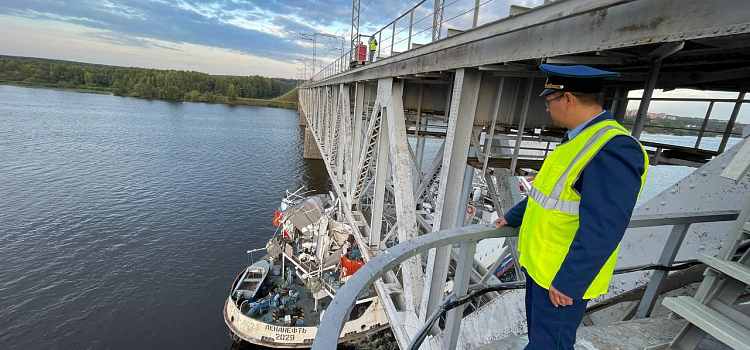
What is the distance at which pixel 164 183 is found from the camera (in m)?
Answer: 33.8

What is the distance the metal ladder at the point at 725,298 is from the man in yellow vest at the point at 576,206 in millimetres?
612

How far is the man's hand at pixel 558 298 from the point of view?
1.87 metres

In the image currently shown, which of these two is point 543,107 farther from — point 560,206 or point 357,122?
point 357,122

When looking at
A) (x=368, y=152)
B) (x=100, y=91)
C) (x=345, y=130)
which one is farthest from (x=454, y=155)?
(x=100, y=91)

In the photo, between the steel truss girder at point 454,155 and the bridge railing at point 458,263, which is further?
the steel truss girder at point 454,155

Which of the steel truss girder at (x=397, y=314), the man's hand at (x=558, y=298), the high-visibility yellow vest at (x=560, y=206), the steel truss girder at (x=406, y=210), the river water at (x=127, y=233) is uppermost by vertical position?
the high-visibility yellow vest at (x=560, y=206)

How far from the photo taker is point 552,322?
2.07m

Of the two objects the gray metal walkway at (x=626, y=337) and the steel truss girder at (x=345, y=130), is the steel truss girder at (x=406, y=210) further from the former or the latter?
the steel truss girder at (x=345, y=130)

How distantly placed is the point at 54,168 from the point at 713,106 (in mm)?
47813

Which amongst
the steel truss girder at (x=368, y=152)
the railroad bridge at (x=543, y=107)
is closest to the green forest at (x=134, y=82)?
the steel truss girder at (x=368, y=152)

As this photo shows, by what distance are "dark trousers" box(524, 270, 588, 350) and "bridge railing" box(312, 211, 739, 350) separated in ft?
1.50

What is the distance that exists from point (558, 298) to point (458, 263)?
2.05 feet

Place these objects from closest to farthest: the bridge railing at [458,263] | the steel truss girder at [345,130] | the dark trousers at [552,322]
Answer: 1. the bridge railing at [458,263]
2. the dark trousers at [552,322]
3. the steel truss girder at [345,130]

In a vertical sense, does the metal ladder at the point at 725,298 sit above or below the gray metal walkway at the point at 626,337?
above
